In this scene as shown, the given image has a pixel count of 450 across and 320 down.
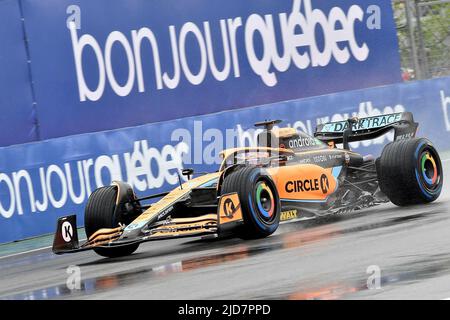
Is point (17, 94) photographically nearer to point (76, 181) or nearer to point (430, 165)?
point (76, 181)

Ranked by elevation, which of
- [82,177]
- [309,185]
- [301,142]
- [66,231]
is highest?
[301,142]

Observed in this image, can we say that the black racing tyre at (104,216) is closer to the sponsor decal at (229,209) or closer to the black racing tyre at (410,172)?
the sponsor decal at (229,209)

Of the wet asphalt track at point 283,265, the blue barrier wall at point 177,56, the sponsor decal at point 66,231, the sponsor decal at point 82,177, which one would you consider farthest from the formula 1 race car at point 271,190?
the blue barrier wall at point 177,56

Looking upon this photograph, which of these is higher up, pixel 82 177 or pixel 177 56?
pixel 177 56

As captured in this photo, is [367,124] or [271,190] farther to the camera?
[367,124]

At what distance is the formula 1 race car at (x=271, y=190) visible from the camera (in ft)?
32.9

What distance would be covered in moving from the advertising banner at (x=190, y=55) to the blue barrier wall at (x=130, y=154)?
2.91ft

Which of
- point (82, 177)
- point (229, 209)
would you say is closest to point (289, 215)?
point (229, 209)

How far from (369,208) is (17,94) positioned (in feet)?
17.1

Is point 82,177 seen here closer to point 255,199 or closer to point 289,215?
point 289,215

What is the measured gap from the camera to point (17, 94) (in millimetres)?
14484

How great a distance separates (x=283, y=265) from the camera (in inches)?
332

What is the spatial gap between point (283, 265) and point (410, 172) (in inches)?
135

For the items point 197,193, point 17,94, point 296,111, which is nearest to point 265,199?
point 197,193
